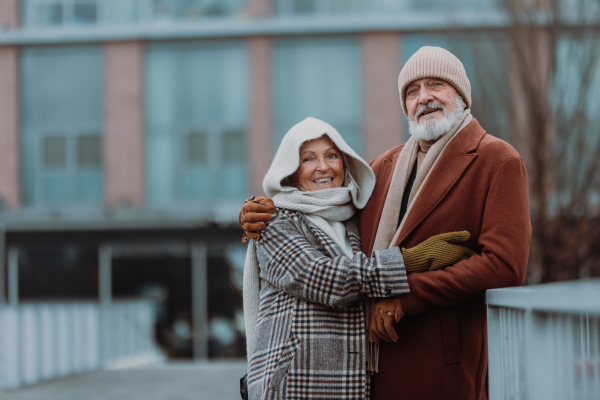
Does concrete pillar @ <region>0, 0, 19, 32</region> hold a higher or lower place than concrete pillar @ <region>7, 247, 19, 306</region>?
higher

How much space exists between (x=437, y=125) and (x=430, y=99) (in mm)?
116

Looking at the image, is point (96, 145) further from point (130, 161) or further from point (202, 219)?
point (202, 219)

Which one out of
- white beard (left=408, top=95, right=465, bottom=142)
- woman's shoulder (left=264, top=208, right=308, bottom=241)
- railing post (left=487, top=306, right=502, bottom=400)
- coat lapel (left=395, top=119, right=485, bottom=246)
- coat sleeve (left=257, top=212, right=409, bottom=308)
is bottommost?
railing post (left=487, top=306, right=502, bottom=400)

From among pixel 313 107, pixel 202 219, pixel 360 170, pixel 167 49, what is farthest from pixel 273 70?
pixel 360 170

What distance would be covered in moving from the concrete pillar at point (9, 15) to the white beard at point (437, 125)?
16978 mm

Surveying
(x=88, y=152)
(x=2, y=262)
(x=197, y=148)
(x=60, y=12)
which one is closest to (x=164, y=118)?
(x=197, y=148)

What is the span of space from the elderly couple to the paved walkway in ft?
20.9

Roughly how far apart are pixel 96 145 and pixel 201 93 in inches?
116

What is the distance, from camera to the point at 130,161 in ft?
55.8

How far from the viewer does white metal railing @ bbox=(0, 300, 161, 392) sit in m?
9.05

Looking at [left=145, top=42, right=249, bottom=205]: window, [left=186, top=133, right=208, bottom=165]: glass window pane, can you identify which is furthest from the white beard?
[left=186, top=133, right=208, bottom=165]: glass window pane

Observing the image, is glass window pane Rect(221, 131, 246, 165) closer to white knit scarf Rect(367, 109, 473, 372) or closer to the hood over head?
the hood over head

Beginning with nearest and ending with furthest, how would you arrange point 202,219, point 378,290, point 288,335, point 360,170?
point 378,290, point 288,335, point 360,170, point 202,219

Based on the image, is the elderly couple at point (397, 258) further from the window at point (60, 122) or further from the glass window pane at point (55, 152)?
the glass window pane at point (55, 152)
